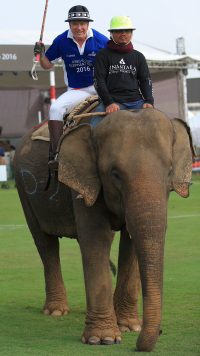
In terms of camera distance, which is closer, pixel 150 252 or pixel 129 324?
pixel 150 252

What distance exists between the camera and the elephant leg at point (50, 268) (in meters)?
6.79

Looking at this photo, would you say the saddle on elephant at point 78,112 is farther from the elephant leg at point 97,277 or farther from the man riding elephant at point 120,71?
the elephant leg at point 97,277

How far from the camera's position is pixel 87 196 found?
17.6 feet

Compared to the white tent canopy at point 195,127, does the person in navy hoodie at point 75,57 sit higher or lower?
higher

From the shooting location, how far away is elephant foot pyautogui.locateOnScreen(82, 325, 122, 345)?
17.7 ft

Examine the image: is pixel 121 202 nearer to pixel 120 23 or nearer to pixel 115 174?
pixel 115 174

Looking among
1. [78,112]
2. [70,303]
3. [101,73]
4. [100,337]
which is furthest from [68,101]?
[100,337]

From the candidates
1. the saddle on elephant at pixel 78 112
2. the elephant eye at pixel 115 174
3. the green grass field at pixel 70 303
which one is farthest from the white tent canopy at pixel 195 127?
the elephant eye at pixel 115 174

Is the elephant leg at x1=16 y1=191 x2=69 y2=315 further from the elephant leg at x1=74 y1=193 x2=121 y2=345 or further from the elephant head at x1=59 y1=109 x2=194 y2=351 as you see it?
the elephant head at x1=59 y1=109 x2=194 y2=351

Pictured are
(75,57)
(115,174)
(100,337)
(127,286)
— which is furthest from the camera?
(75,57)

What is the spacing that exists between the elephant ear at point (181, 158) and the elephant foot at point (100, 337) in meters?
1.28

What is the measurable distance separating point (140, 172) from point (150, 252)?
59 centimetres

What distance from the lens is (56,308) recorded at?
22.1 ft

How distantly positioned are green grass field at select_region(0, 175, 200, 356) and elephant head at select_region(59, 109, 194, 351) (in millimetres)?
666
